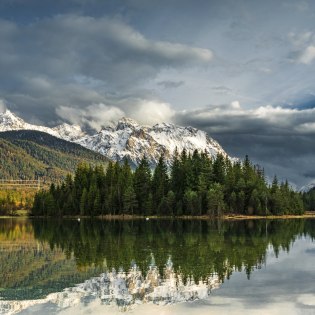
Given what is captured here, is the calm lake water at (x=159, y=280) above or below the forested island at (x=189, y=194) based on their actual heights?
below

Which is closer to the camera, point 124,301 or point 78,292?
Answer: point 124,301

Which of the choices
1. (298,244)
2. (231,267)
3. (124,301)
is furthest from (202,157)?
(124,301)

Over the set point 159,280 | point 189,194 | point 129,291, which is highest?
point 189,194

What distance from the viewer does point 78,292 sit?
33500mm

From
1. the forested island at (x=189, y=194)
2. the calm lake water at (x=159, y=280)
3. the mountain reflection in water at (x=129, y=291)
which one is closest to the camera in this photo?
the calm lake water at (x=159, y=280)

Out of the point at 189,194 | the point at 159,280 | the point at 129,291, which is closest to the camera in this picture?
the point at 129,291

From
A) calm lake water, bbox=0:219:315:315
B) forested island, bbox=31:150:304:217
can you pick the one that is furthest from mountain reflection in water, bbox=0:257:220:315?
forested island, bbox=31:150:304:217

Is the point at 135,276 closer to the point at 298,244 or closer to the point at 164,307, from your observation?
the point at 164,307

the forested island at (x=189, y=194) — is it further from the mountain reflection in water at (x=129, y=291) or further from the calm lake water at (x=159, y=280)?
the mountain reflection in water at (x=129, y=291)

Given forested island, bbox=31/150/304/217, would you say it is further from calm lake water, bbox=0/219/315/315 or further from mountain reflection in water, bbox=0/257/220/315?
mountain reflection in water, bbox=0/257/220/315

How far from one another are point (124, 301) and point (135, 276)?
909 cm

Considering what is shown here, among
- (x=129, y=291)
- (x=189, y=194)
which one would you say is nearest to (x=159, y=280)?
(x=129, y=291)

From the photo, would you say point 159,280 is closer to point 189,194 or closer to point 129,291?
point 129,291

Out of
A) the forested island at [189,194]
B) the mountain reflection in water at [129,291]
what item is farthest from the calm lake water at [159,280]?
the forested island at [189,194]
